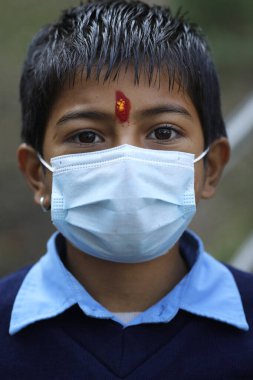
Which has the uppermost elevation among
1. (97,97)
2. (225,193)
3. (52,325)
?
(97,97)

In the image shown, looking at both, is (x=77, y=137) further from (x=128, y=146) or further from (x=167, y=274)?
(x=167, y=274)

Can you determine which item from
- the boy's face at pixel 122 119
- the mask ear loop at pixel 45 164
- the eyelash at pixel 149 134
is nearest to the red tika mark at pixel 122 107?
the boy's face at pixel 122 119

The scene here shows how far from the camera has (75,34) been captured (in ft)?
6.79

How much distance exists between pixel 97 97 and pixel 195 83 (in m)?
Answer: 0.36

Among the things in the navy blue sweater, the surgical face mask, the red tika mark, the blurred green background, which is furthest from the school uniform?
the blurred green background

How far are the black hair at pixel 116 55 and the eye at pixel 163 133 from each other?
0.43 feet

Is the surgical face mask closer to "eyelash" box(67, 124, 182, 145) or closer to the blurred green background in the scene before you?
"eyelash" box(67, 124, 182, 145)

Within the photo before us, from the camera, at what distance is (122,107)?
6.14ft

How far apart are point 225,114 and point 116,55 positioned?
339 centimetres

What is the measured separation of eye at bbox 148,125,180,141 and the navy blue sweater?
0.55 m

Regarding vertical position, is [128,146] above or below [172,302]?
above

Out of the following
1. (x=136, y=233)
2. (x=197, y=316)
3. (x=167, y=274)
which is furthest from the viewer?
(x=167, y=274)

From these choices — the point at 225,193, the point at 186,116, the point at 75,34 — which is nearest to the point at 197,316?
the point at 186,116

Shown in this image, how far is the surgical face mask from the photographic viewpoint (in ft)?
6.01
